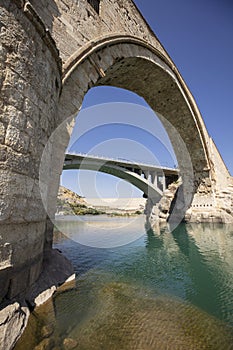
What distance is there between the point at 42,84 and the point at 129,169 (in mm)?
22289

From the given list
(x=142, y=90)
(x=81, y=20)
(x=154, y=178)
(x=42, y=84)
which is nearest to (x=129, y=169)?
(x=154, y=178)

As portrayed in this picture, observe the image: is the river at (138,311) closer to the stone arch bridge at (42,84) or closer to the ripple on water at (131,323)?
the ripple on water at (131,323)

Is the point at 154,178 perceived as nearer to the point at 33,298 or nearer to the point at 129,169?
the point at 129,169

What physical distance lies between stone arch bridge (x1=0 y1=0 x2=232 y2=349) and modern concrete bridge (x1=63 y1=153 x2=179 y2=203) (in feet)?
40.1

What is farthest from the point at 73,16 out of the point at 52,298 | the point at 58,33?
the point at 52,298

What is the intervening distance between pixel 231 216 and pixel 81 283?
14.8 metres

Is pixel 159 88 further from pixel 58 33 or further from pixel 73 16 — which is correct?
pixel 58 33

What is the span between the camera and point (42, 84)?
107 inches

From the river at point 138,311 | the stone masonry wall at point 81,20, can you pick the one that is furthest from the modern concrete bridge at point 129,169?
the river at point 138,311

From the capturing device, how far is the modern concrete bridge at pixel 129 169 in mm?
20547

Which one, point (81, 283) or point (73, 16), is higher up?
point (73, 16)

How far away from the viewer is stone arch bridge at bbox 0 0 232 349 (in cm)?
205

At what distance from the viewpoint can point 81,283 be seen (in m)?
3.31

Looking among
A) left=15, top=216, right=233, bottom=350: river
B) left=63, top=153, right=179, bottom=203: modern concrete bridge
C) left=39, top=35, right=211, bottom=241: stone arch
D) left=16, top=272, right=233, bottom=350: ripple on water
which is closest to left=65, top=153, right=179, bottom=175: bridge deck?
left=63, top=153, right=179, bottom=203: modern concrete bridge
